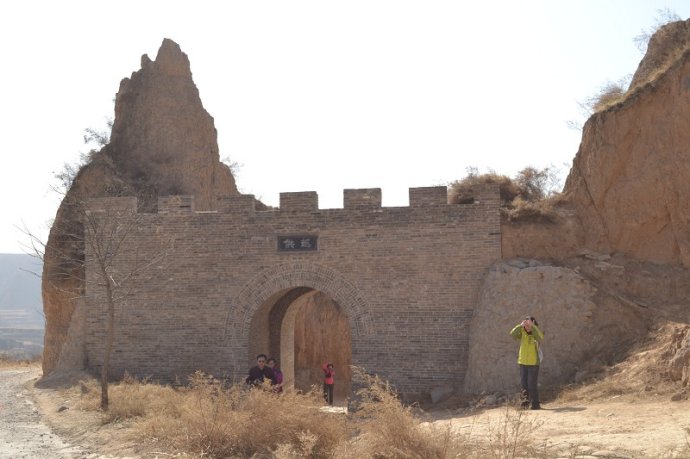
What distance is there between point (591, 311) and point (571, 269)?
0.97 meters

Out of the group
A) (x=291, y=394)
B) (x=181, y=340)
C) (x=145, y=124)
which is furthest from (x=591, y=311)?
(x=145, y=124)

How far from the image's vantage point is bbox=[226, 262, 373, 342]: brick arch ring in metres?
13.9

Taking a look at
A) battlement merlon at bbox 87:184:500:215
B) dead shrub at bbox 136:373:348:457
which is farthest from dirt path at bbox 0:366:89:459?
battlement merlon at bbox 87:184:500:215

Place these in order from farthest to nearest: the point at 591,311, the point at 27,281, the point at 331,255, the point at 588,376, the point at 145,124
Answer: the point at 27,281 < the point at 145,124 < the point at 331,255 < the point at 591,311 < the point at 588,376

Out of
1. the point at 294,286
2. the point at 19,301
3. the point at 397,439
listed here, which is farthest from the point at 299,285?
the point at 19,301

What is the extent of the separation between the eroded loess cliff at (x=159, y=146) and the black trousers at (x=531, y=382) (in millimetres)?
11891

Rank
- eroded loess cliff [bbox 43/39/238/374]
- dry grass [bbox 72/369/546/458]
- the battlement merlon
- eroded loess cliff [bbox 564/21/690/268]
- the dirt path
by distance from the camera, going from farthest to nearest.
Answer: eroded loess cliff [bbox 43/39/238/374], the battlement merlon, eroded loess cliff [bbox 564/21/690/268], the dirt path, dry grass [bbox 72/369/546/458]

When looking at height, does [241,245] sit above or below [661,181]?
→ below

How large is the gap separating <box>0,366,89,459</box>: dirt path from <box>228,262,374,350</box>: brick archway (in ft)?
13.7

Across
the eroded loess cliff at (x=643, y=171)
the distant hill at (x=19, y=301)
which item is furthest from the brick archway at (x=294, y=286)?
the distant hill at (x=19, y=301)

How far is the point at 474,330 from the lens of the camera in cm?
1298

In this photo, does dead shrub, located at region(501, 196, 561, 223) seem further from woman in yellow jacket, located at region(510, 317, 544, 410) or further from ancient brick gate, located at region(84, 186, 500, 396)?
woman in yellow jacket, located at region(510, 317, 544, 410)

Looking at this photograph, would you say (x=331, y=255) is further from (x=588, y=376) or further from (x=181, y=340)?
(x=588, y=376)

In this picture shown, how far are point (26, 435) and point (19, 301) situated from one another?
172 m
